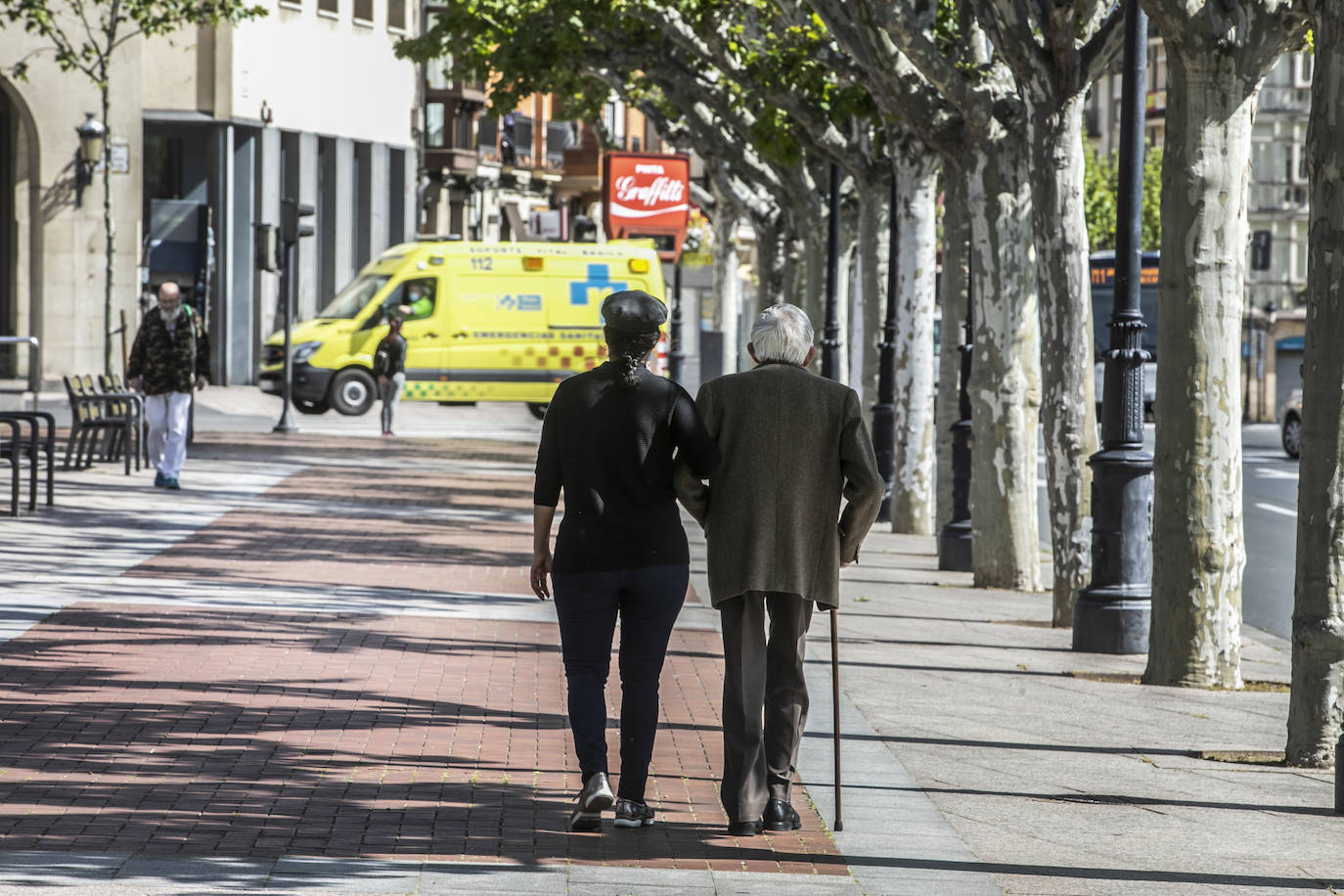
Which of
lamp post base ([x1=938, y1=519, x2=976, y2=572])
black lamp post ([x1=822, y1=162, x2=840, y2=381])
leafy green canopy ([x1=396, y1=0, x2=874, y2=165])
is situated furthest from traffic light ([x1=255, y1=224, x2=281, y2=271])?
lamp post base ([x1=938, y1=519, x2=976, y2=572])

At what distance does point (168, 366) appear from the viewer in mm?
18203

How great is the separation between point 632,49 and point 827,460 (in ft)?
56.8

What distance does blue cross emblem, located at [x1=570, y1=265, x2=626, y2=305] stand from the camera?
33.5 metres

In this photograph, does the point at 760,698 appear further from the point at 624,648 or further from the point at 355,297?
the point at 355,297

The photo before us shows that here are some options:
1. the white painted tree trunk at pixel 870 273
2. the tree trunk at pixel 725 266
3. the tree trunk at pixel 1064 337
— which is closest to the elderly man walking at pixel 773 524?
the tree trunk at pixel 1064 337

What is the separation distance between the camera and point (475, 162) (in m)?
63.4

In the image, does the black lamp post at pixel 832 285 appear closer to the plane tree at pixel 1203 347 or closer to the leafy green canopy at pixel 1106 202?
the plane tree at pixel 1203 347

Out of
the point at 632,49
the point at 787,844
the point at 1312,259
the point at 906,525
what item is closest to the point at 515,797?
the point at 787,844

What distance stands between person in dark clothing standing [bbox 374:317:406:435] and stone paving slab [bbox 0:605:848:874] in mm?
18934

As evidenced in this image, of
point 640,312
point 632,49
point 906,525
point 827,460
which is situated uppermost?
point 632,49

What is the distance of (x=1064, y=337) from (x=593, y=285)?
21892mm

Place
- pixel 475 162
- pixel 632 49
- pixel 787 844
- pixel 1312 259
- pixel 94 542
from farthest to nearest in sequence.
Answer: pixel 475 162
pixel 632 49
pixel 94 542
pixel 1312 259
pixel 787 844

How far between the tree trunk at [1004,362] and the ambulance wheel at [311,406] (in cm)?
2044

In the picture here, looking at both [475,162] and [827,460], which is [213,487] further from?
[475,162]
